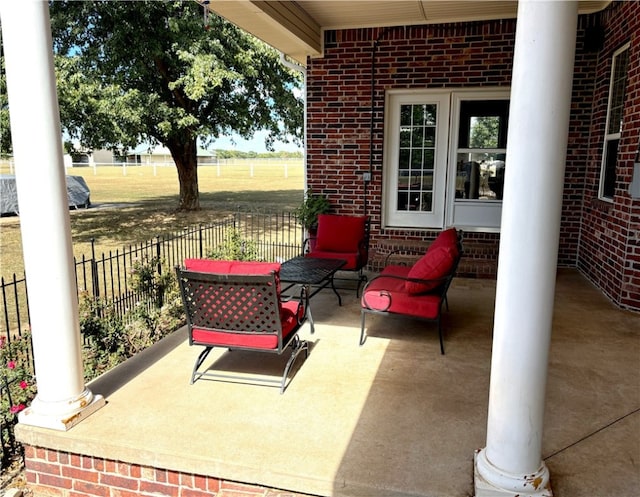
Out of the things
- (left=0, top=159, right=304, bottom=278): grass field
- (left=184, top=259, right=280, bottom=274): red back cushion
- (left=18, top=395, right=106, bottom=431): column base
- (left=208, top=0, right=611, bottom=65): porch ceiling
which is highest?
(left=208, top=0, right=611, bottom=65): porch ceiling

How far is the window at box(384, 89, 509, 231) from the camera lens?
284 inches

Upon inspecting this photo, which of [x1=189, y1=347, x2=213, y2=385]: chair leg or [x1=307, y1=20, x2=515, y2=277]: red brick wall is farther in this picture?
[x1=307, y1=20, x2=515, y2=277]: red brick wall

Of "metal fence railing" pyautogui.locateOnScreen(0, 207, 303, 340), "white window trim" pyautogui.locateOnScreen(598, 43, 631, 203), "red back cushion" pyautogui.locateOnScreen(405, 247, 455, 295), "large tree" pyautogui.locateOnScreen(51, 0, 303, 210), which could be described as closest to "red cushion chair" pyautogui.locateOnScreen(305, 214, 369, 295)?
"metal fence railing" pyautogui.locateOnScreen(0, 207, 303, 340)

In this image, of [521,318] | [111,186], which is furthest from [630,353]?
[111,186]

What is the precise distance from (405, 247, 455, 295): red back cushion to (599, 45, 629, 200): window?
9.70 feet

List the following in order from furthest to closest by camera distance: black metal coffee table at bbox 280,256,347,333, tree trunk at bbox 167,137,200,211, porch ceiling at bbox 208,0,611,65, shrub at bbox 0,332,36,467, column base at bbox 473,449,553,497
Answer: tree trunk at bbox 167,137,200,211 → porch ceiling at bbox 208,0,611,65 → black metal coffee table at bbox 280,256,347,333 → shrub at bbox 0,332,36,467 → column base at bbox 473,449,553,497

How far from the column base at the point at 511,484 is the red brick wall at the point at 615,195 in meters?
3.52

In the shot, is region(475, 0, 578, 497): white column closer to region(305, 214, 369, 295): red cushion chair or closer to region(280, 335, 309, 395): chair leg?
region(280, 335, 309, 395): chair leg

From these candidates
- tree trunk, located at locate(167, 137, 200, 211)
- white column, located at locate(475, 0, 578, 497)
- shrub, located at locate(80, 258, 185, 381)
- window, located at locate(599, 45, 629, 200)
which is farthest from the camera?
tree trunk, located at locate(167, 137, 200, 211)

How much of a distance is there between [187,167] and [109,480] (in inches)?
545

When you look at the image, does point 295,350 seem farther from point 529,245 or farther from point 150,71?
point 150,71

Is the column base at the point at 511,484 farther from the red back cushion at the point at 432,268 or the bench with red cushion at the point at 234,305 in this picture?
the red back cushion at the point at 432,268

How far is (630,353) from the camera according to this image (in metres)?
4.07

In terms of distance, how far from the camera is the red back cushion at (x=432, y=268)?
159 inches
